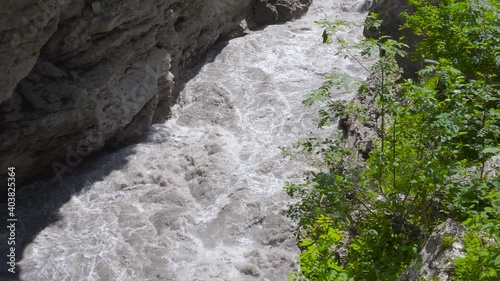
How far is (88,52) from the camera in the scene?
1309cm

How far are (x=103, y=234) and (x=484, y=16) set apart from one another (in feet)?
28.1

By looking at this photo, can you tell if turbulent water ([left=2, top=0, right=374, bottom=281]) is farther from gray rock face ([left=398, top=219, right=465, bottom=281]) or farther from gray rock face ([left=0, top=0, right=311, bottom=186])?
gray rock face ([left=398, top=219, right=465, bottom=281])

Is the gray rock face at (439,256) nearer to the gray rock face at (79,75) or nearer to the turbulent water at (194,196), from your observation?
the turbulent water at (194,196)

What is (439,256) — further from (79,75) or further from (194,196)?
(79,75)

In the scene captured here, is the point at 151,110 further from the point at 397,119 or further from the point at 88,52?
the point at 397,119

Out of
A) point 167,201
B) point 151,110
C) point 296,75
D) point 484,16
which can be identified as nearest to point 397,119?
point 484,16

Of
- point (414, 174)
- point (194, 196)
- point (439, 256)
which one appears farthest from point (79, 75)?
point (439, 256)

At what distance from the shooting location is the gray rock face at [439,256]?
523 cm

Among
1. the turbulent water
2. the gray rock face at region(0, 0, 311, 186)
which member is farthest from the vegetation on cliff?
the gray rock face at region(0, 0, 311, 186)

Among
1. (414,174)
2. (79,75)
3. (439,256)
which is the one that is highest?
(414,174)

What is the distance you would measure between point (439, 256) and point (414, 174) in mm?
888

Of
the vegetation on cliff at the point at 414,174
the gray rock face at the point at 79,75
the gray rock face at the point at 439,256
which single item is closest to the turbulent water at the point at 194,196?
the gray rock face at the point at 79,75

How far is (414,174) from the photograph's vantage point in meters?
5.77

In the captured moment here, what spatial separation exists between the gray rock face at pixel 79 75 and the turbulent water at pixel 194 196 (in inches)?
29.1
